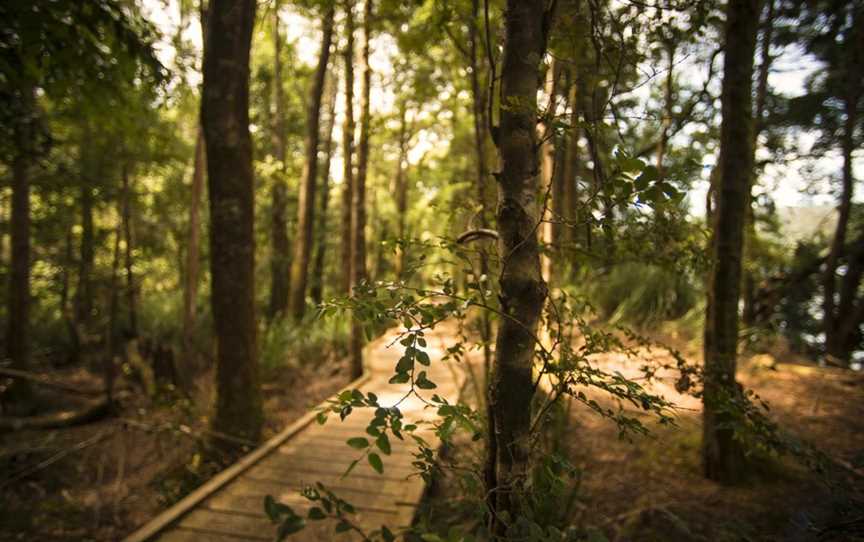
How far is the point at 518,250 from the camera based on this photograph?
1.44 meters

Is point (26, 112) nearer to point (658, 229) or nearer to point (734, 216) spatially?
point (658, 229)

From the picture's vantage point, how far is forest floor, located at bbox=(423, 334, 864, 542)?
2846 millimetres

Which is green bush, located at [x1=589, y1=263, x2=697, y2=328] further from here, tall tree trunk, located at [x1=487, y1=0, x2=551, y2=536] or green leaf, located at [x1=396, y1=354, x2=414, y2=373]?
green leaf, located at [x1=396, y1=354, x2=414, y2=373]

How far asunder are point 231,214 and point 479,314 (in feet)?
8.48

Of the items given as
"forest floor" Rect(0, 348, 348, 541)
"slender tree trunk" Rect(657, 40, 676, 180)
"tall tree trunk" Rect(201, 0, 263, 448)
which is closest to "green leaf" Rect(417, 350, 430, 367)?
"slender tree trunk" Rect(657, 40, 676, 180)

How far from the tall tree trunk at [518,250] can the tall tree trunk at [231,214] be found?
3277 mm

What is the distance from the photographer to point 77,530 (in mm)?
3824

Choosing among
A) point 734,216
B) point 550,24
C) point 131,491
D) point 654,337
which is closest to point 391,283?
point 550,24

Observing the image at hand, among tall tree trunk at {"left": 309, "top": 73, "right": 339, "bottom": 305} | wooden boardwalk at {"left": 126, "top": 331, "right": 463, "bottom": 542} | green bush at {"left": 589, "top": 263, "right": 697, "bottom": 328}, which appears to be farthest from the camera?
tall tree trunk at {"left": 309, "top": 73, "right": 339, "bottom": 305}

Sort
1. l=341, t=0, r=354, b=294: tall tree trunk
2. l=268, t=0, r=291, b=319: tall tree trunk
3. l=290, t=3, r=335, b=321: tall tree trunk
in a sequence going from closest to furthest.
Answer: l=341, t=0, r=354, b=294: tall tree trunk < l=290, t=3, r=335, b=321: tall tree trunk < l=268, t=0, r=291, b=319: tall tree trunk

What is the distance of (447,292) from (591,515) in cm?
281

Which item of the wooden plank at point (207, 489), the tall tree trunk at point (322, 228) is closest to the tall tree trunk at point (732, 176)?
the wooden plank at point (207, 489)

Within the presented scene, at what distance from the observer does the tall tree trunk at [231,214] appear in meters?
3.92

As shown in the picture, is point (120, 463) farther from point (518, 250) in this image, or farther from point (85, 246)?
point (85, 246)
